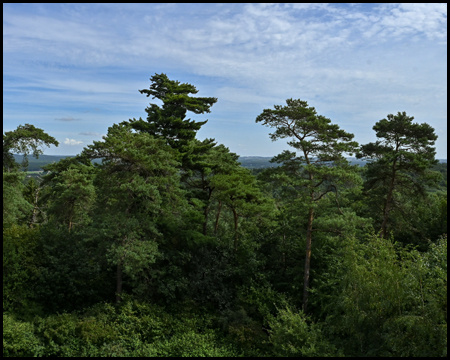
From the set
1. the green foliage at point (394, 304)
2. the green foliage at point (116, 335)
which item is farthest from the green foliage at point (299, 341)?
the green foliage at point (116, 335)

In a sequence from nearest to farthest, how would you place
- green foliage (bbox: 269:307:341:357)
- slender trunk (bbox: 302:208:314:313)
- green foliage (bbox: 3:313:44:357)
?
green foliage (bbox: 269:307:341:357) → green foliage (bbox: 3:313:44:357) → slender trunk (bbox: 302:208:314:313)

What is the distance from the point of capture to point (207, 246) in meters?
19.4

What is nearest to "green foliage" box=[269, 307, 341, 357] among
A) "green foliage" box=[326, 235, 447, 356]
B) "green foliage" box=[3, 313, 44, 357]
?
"green foliage" box=[326, 235, 447, 356]

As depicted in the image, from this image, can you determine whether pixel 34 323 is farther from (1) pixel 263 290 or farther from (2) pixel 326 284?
(2) pixel 326 284

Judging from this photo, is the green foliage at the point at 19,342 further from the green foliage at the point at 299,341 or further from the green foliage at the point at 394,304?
the green foliage at the point at 394,304

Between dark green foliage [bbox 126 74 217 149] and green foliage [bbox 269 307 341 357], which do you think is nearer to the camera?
green foliage [bbox 269 307 341 357]

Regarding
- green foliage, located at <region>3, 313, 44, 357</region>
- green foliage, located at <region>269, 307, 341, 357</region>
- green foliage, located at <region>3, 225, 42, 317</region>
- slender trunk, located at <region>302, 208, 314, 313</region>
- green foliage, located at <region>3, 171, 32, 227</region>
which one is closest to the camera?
green foliage, located at <region>269, 307, 341, 357</region>

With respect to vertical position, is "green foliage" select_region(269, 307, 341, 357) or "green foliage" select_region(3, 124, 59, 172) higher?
"green foliage" select_region(3, 124, 59, 172)

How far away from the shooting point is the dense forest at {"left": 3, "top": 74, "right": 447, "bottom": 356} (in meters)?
13.7

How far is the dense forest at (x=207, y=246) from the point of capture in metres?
13.7

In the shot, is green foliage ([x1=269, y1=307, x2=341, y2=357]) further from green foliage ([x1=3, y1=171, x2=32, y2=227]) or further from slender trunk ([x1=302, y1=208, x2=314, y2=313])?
green foliage ([x1=3, y1=171, x2=32, y2=227])

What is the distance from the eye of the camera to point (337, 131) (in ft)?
53.6

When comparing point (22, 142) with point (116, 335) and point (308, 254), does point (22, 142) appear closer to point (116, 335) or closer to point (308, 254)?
point (116, 335)

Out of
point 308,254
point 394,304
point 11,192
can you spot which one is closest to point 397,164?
point 308,254
